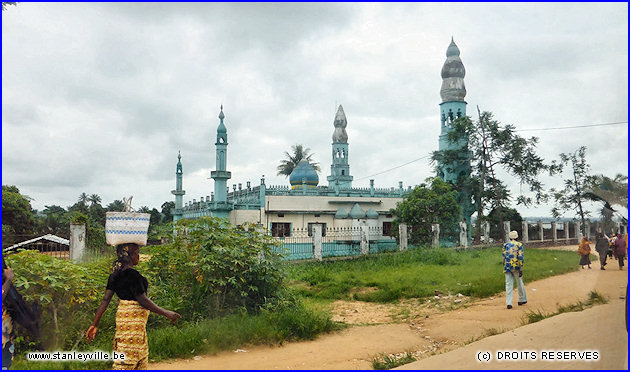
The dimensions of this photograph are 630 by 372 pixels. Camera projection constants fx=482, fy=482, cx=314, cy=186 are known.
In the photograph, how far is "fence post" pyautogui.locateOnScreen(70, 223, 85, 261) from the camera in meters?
10.2

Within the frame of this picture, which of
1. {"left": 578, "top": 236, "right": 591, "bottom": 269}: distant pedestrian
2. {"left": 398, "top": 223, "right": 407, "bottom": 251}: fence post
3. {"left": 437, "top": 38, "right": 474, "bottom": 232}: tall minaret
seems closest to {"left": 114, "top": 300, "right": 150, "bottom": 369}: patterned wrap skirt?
{"left": 578, "top": 236, "right": 591, "bottom": 269}: distant pedestrian

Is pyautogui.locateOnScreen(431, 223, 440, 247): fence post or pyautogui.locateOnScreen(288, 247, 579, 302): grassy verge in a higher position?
pyautogui.locateOnScreen(431, 223, 440, 247): fence post

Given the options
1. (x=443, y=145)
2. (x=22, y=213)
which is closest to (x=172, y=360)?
(x=22, y=213)

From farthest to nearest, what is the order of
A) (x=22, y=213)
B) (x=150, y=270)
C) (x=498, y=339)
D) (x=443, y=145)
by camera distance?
(x=443, y=145) < (x=22, y=213) < (x=150, y=270) < (x=498, y=339)

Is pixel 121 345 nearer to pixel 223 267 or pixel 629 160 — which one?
pixel 223 267

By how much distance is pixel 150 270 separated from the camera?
25.5ft

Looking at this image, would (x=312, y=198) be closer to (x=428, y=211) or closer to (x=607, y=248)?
(x=428, y=211)

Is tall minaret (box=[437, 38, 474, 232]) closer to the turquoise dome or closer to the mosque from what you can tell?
the mosque

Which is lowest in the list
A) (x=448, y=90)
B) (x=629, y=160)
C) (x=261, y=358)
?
(x=261, y=358)

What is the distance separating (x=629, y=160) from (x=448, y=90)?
2187 cm

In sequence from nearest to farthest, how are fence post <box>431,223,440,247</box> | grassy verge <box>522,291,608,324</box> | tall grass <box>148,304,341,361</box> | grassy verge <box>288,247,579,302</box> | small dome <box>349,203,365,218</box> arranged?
tall grass <box>148,304,341,361</box>
grassy verge <box>522,291,608,324</box>
grassy verge <box>288,247,579,302</box>
fence post <box>431,223,440,247</box>
small dome <box>349,203,365,218</box>

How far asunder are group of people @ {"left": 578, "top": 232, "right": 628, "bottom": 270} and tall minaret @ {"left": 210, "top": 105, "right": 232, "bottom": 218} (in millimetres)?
12563

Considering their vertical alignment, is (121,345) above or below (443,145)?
below

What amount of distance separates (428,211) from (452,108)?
7.34 meters
